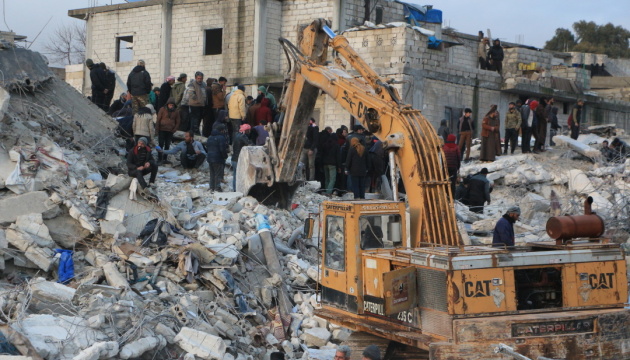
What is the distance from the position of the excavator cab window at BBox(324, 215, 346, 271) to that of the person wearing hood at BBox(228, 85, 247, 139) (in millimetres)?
9369

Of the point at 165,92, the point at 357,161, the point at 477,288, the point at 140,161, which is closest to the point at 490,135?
the point at 357,161

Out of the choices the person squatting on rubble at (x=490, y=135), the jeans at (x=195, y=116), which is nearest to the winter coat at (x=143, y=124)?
the jeans at (x=195, y=116)

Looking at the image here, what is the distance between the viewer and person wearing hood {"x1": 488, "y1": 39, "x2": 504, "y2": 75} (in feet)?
85.9

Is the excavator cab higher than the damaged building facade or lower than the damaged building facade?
lower

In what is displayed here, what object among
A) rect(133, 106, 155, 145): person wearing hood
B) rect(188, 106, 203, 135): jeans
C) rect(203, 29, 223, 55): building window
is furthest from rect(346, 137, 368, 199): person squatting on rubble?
rect(203, 29, 223, 55): building window

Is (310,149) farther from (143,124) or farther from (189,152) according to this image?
(143,124)

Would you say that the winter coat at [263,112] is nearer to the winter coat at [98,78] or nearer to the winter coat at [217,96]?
the winter coat at [217,96]

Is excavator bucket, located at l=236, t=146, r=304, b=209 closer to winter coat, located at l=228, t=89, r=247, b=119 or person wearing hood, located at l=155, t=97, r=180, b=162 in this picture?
person wearing hood, located at l=155, t=97, r=180, b=162

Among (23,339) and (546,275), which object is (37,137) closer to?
(23,339)

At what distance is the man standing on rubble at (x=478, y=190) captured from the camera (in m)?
17.8

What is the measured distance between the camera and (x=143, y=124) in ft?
57.9

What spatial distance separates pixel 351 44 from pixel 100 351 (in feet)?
50.1

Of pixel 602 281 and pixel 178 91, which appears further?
pixel 178 91

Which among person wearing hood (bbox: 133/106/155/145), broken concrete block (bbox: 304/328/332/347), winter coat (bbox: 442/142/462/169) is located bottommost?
broken concrete block (bbox: 304/328/332/347)
